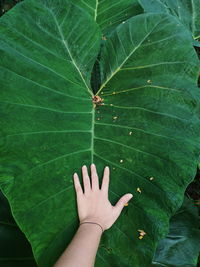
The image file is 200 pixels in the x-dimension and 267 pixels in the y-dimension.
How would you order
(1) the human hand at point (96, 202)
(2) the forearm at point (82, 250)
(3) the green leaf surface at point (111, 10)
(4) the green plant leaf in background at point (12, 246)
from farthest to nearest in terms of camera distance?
(3) the green leaf surface at point (111, 10) → (4) the green plant leaf in background at point (12, 246) → (1) the human hand at point (96, 202) → (2) the forearm at point (82, 250)

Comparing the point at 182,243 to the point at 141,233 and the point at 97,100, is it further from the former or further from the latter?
the point at 97,100

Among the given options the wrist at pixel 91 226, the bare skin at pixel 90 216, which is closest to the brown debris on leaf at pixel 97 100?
the bare skin at pixel 90 216

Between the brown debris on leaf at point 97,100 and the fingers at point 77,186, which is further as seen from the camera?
the brown debris on leaf at point 97,100

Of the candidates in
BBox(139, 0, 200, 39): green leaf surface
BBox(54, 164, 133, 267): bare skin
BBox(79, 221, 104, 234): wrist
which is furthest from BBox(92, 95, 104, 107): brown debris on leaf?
BBox(139, 0, 200, 39): green leaf surface

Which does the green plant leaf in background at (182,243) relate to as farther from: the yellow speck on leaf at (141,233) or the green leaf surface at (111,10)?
the green leaf surface at (111,10)

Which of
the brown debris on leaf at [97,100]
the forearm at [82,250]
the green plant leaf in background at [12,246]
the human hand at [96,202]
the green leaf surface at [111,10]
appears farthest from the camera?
the green leaf surface at [111,10]

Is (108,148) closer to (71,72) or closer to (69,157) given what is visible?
(69,157)

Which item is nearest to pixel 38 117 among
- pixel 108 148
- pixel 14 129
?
pixel 14 129

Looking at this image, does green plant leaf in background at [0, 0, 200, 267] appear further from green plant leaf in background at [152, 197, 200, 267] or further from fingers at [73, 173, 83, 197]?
green plant leaf in background at [152, 197, 200, 267]

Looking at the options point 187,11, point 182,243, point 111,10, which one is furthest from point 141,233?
point 187,11
